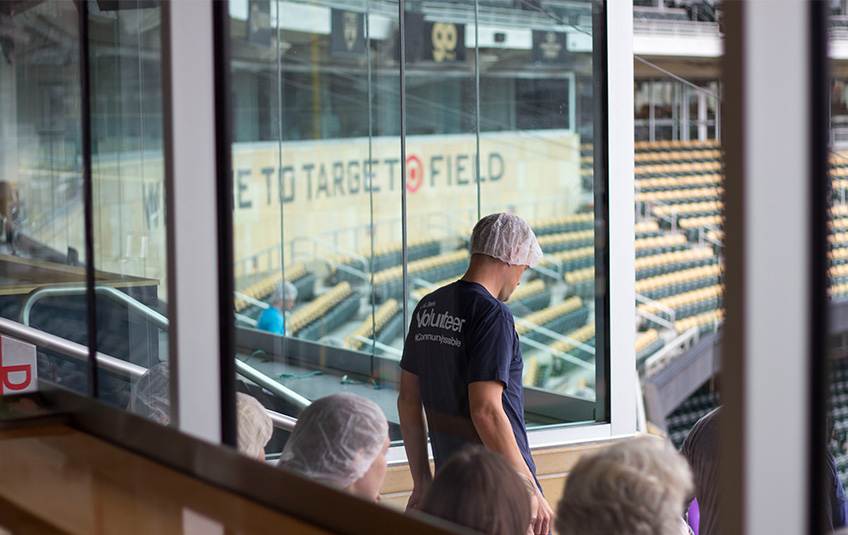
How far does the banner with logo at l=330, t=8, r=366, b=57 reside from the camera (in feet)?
35.0

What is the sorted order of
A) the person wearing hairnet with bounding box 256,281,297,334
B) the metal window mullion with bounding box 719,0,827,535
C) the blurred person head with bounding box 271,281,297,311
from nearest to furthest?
1. the metal window mullion with bounding box 719,0,827,535
2. the person wearing hairnet with bounding box 256,281,297,334
3. the blurred person head with bounding box 271,281,297,311

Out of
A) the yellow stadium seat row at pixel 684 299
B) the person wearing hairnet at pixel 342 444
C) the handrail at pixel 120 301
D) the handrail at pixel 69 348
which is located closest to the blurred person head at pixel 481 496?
the person wearing hairnet at pixel 342 444

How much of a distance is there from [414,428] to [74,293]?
119 centimetres

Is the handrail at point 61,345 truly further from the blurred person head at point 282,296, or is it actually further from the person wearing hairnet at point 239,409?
the blurred person head at point 282,296

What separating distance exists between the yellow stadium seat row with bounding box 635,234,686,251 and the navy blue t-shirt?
37.5 ft

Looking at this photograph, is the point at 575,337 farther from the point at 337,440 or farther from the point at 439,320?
the point at 337,440

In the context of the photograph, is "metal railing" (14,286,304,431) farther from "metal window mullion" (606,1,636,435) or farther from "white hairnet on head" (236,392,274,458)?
"metal window mullion" (606,1,636,435)

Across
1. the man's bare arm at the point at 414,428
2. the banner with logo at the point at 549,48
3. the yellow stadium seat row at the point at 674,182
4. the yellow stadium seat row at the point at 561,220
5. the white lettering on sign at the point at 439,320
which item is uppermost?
the banner with logo at the point at 549,48

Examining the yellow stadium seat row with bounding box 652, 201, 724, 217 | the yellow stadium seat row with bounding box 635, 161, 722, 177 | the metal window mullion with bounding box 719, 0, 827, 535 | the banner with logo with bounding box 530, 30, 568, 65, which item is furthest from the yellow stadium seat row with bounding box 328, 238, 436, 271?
the metal window mullion with bounding box 719, 0, 827, 535

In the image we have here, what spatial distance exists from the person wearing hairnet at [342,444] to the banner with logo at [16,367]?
3.38ft

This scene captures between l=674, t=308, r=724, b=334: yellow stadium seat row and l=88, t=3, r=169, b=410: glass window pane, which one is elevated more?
l=88, t=3, r=169, b=410: glass window pane

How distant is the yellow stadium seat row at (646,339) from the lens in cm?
1113

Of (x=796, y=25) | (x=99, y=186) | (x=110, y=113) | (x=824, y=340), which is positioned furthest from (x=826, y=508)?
(x=110, y=113)

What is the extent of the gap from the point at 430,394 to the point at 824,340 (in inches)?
58.4
